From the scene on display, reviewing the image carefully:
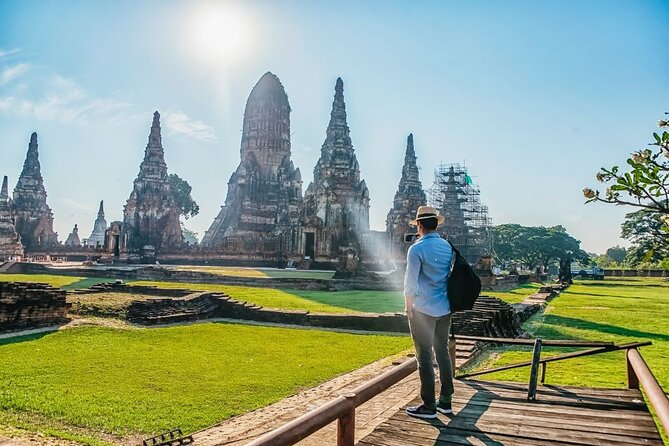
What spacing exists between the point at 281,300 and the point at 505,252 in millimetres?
60084

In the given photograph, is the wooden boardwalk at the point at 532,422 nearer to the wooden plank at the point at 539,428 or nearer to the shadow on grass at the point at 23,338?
the wooden plank at the point at 539,428

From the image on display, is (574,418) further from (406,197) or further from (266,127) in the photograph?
(266,127)

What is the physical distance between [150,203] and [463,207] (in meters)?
34.6

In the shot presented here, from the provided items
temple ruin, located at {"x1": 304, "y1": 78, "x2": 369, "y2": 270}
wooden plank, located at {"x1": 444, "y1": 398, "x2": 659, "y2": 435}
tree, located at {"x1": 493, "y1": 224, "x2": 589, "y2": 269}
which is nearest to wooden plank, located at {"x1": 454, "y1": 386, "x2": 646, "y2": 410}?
wooden plank, located at {"x1": 444, "y1": 398, "x2": 659, "y2": 435}

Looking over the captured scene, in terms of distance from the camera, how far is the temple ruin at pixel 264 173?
49.0m

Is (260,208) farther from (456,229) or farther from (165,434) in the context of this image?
(165,434)

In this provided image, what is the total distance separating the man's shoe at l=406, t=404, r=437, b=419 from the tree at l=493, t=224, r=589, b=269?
69.9 metres

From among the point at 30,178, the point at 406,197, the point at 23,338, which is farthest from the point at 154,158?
the point at 23,338

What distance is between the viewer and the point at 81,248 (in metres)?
46.5

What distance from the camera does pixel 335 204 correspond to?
38438 millimetres

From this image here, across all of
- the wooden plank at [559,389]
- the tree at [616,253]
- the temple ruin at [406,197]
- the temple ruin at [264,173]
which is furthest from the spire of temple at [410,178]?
the tree at [616,253]

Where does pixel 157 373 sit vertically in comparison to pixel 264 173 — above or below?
below

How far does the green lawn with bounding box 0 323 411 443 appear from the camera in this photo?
17.7 feet

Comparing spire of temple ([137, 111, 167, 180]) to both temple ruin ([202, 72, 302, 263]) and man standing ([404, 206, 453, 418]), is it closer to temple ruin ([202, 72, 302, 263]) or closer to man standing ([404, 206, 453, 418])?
temple ruin ([202, 72, 302, 263])
